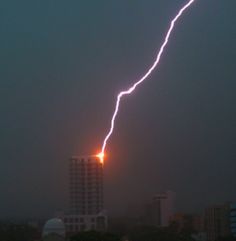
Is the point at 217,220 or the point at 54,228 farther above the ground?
the point at 217,220

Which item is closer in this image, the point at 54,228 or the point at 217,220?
the point at 54,228

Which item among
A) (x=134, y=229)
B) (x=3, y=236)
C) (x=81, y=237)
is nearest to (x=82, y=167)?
(x=134, y=229)

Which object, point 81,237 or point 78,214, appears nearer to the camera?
point 81,237

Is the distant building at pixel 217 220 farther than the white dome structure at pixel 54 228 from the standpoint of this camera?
Yes

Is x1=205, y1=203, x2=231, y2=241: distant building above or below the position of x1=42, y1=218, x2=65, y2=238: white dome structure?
above

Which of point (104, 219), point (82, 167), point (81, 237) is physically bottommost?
point (81, 237)

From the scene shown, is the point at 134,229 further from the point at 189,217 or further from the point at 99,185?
the point at 189,217

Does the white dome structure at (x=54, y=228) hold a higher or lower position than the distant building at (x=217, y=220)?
lower

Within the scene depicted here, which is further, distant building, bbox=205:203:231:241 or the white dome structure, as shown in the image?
distant building, bbox=205:203:231:241
